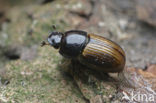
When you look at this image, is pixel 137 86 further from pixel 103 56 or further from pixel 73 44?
pixel 73 44

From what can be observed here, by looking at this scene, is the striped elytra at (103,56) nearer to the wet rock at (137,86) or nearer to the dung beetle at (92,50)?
the dung beetle at (92,50)

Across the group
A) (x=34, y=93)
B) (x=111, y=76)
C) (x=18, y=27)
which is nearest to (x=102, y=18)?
(x=111, y=76)

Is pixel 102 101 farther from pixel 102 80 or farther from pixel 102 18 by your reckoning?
pixel 102 18

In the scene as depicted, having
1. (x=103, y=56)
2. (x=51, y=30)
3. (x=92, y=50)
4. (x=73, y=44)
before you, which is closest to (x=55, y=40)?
(x=73, y=44)

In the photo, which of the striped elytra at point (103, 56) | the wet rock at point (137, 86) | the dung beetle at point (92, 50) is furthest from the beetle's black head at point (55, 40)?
the wet rock at point (137, 86)

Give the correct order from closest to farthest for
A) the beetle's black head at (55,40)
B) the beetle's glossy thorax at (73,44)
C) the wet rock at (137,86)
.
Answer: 1. the wet rock at (137,86)
2. the beetle's glossy thorax at (73,44)
3. the beetle's black head at (55,40)

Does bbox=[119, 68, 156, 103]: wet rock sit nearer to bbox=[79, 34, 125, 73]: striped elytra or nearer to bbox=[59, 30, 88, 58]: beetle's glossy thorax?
bbox=[79, 34, 125, 73]: striped elytra
